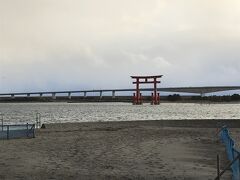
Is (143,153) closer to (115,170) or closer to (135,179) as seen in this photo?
(115,170)

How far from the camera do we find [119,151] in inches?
1005

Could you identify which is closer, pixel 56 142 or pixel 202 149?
pixel 202 149

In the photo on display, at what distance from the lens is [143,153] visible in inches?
970

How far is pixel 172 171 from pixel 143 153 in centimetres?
612

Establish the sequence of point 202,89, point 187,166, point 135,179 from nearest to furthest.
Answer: point 135,179, point 187,166, point 202,89

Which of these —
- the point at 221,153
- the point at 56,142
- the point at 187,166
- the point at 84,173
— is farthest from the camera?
the point at 56,142

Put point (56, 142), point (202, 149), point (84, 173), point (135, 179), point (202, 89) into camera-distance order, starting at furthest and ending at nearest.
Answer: point (202, 89) → point (56, 142) → point (202, 149) → point (84, 173) → point (135, 179)

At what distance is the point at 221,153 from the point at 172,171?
6.82m

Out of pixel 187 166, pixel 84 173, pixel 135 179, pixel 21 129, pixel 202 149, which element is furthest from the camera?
pixel 21 129

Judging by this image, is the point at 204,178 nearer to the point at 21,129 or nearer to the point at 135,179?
the point at 135,179

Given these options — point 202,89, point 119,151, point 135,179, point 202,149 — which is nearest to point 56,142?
point 119,151

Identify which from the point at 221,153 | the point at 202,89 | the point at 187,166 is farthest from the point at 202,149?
the point at 202,89

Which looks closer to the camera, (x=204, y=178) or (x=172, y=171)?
(x=204, y=178)

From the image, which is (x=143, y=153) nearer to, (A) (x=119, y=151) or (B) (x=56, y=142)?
(A) (x=119, y=151)
